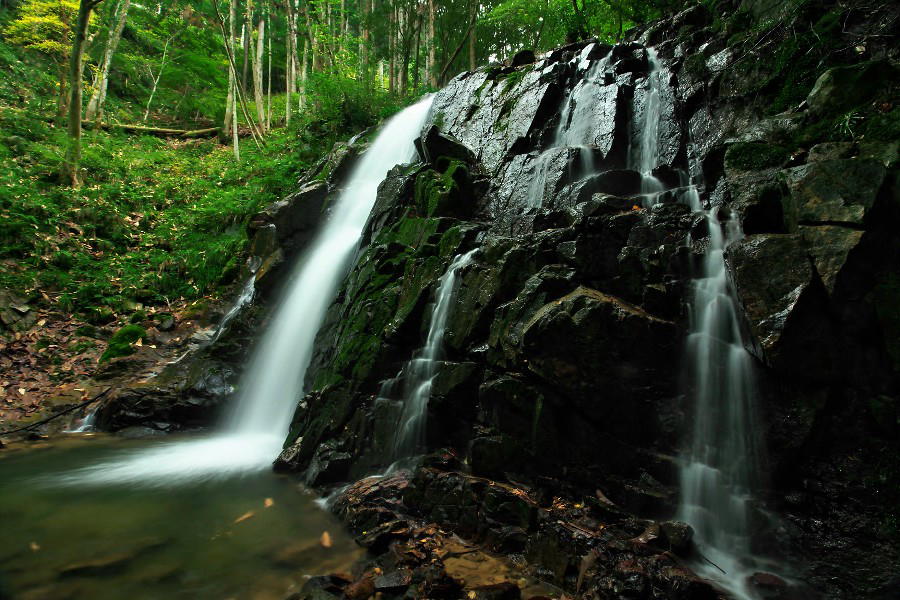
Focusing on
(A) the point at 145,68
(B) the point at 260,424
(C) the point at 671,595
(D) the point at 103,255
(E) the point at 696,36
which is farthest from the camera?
(A) the point at 145,68

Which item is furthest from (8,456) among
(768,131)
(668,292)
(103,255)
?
(768,131)

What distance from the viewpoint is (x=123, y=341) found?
330 inches

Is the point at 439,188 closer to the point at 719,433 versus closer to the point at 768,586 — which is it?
the point at 719,433

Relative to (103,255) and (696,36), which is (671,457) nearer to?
(696,36)

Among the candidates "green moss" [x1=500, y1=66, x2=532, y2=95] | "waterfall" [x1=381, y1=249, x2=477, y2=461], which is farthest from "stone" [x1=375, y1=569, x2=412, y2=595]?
"green moss" [x1=500, y1=66, x2=532, y2=95]

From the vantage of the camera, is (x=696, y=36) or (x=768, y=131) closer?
(x=768, y=131)

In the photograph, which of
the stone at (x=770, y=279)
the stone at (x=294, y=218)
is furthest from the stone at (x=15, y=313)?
the stone at (x=770, y=279)

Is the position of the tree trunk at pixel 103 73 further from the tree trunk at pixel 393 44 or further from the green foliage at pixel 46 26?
the tree trunk at pixel 393 44

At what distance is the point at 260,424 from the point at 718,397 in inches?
259

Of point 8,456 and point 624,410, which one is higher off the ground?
point 624,410

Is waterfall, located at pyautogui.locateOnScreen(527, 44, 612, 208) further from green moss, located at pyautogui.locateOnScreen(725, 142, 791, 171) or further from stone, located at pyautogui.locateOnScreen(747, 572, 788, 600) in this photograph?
stone, located at pyautogui.locateOnScreen(747, 572, 788, 600)

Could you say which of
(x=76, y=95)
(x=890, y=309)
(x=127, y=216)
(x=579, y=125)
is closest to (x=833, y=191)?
(x=890, y=309)

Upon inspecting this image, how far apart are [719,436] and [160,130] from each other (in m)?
23.4

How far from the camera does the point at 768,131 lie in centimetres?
533
